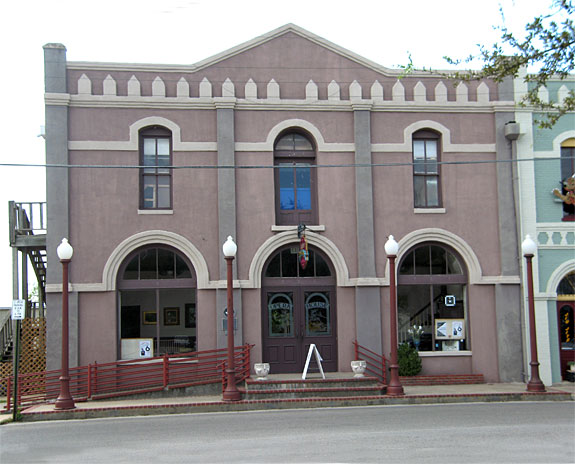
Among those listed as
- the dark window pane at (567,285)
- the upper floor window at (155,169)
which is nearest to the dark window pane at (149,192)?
the upper floor window at (155,169)

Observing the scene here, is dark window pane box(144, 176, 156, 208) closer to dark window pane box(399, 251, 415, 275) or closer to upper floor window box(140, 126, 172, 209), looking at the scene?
upper floor window box(140, 126, 172, 209)

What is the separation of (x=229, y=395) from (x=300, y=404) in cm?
161

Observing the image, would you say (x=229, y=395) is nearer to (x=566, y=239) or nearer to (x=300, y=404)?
(x=300, y=404)

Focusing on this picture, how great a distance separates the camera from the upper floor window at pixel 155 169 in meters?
18.7

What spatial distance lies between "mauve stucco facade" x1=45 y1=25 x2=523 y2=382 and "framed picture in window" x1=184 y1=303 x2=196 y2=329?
0.24 metres

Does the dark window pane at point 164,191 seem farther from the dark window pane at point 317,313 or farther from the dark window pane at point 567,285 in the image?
the dark window pane at point 567,285

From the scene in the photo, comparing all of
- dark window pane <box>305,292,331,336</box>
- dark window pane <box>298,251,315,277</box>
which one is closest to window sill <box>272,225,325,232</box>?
dark window pane <box>298,251,315,277</box>

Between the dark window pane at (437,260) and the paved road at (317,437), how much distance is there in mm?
4791

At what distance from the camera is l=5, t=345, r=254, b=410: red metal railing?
17234mm

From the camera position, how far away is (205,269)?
60.1ft

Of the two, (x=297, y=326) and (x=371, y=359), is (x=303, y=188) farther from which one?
(x=371, y=359)

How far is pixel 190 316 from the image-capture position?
18.5 metres

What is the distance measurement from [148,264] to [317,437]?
830 centimetres

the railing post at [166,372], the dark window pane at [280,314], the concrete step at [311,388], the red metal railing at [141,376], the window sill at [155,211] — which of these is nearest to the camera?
the concrete step at [311,388]
